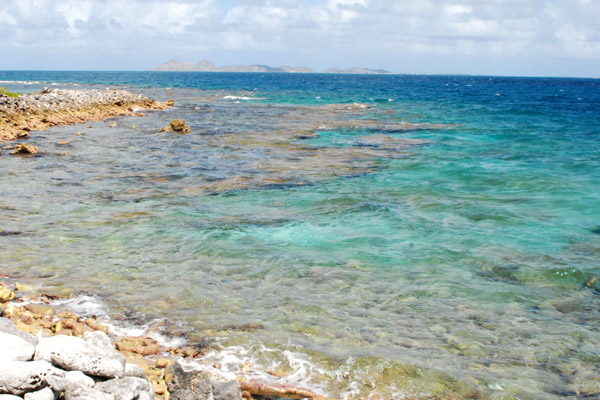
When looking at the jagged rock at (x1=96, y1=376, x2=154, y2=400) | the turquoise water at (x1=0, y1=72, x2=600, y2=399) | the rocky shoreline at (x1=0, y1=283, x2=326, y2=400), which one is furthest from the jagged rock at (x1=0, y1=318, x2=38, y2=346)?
the turquoise water at (x1=0, y1=72, x2=600, y2=399)

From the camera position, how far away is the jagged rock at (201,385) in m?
5.94

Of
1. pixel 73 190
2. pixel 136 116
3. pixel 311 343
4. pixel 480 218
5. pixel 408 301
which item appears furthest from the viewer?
pixel 136 116

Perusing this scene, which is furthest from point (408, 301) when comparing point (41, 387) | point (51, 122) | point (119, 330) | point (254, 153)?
point (51, 122)

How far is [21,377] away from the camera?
16.3ft

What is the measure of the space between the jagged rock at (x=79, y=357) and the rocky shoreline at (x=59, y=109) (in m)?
24.0

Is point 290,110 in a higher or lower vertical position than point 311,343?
higher

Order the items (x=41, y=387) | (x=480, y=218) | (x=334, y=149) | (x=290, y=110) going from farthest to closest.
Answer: (x=290, y=110), (x=334, y=149), (x=480, y=218), (x=41, y=387)

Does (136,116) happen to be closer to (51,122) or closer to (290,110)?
(51,122)

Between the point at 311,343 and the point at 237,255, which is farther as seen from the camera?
the point at 237,255

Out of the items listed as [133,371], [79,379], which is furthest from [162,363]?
[79,379]

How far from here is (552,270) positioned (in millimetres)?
10820

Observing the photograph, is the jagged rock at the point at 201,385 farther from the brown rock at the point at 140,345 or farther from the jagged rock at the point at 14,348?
the jagged rock at the point at 14,348

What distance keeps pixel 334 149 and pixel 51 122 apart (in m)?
18.6

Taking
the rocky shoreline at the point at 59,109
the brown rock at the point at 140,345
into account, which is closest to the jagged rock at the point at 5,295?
the brown rock at the point at 140,345
